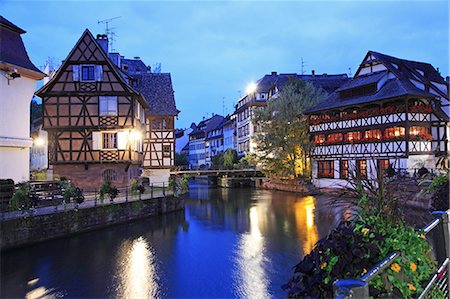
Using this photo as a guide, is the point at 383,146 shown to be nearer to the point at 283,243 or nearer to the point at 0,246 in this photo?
the point at 283,243

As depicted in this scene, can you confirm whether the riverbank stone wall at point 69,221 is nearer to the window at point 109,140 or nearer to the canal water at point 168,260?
the canal water at point 168,260

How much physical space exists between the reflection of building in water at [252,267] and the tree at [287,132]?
20.1 meters

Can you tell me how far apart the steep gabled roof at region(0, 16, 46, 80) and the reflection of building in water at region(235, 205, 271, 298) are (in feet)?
46.2

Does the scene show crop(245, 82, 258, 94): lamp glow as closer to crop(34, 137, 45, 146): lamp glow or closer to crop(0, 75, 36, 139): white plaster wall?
crop(34, 137, 45, 146): lamp glow

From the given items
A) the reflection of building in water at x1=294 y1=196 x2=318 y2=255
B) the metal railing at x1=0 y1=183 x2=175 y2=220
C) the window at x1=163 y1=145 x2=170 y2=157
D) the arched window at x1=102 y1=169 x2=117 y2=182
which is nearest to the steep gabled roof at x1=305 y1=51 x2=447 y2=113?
the reflection of building in water at x1=294 y1=196 x2=318 y2=255

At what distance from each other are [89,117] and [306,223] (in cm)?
1688

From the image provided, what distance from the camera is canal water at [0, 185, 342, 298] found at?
1102cm

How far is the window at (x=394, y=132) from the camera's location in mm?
29256

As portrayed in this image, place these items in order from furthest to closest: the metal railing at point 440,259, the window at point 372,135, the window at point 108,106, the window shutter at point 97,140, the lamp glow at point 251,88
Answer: the lamp glow at point 251,88 < the window at point 372,135 < the window at point 108,106 < the window shutter at point 97,140 < the metal railing at point 440,259

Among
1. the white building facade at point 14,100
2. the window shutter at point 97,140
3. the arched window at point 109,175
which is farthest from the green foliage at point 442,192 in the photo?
the window shutter at point 97,140

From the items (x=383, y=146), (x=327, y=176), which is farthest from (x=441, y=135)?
(x=327, y=176)

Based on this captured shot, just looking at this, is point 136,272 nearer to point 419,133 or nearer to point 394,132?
point 394,132

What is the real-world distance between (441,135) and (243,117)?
33255 mm

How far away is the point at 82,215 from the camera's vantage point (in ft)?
60.5
